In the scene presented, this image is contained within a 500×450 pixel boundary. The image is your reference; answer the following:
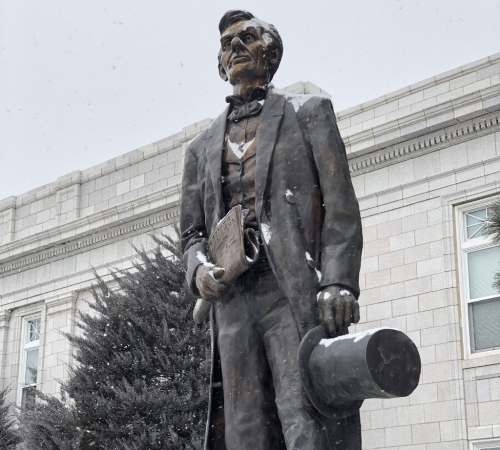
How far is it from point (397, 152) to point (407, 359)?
49.3ft

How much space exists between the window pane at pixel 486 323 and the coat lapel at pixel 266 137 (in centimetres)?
1273

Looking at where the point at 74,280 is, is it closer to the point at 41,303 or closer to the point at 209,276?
the point at 41,303

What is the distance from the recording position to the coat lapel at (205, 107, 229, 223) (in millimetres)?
5648

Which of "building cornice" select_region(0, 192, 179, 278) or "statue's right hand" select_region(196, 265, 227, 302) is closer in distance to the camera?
"statue's right hand" select_region(196, 265, 227, 302)

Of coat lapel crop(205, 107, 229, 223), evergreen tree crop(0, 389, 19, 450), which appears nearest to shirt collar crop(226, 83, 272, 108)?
coat lapel crop(205, 107, 229, 223)

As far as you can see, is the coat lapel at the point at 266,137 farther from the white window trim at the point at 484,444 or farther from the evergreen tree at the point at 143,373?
the white window trim at the point at 484,444

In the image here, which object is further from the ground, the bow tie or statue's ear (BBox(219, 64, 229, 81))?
statue's ear (BBox(219, 64, 229, 81))

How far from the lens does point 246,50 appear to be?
A: 5.77 meters

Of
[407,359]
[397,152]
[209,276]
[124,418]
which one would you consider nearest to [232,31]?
[209,276]

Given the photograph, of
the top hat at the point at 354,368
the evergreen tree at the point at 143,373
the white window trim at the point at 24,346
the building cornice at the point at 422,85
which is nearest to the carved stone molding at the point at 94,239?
the white window trim at the point at 24,346

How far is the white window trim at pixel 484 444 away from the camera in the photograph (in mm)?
17016

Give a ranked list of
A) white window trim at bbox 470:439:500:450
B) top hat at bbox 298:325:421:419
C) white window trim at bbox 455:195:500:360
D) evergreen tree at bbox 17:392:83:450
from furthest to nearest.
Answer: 1. evergreen tree at bbox 17:392:83:450
2. white window trim at bbox 455:195:500:360
3. white window trim at bbox 470:439:500:450
4. top hat at bbox 298:325:421:419

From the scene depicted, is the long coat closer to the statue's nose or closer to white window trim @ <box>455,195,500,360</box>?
the statue's nose

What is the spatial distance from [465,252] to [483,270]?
0.50m
